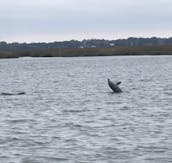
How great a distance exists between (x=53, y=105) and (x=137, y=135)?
13673mm

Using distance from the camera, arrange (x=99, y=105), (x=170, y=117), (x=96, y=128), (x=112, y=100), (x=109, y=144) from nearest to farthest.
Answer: (x=109, y=144)
(x=96, y=128)
(x=170, y=117)
(x=99, y=105)
(x=112, y=100)

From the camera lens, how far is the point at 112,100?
40.3 metres

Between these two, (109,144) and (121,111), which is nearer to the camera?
(109,144)

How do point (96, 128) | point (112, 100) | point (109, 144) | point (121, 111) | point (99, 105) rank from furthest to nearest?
point (112, 100) < point (99, 105) < point (121, 111) < point (96, 128) < point (109, 144)

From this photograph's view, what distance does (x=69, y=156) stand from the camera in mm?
21016

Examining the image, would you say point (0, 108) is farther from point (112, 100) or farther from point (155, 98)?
point (155, 98)

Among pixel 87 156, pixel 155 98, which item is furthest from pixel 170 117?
pixel 155 98

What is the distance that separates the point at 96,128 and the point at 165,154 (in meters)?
6.00

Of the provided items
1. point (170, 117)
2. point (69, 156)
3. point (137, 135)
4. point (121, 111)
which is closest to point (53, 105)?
point (121, 111)

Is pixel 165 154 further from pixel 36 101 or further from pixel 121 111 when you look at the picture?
pixel 36 101

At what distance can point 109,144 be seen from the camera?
22812 millimetres

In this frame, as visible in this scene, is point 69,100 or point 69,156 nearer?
point 69,156

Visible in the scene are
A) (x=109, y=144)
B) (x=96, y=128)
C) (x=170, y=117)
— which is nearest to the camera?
(x=109, y=144)

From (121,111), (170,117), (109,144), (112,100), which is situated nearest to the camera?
(109,144)
